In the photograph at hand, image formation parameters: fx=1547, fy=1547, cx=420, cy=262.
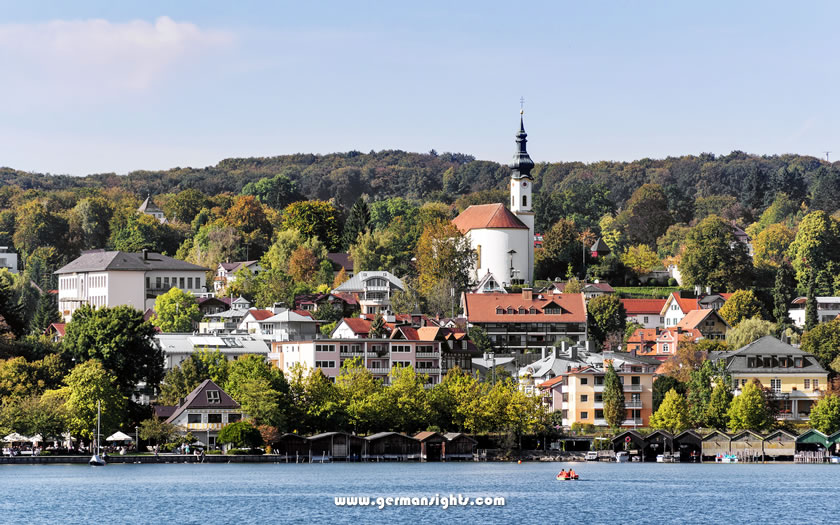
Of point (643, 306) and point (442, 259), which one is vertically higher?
point (442, 259)

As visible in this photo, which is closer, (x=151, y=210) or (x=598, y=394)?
(x=598, y=394)

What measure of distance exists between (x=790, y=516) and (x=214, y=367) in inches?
1949

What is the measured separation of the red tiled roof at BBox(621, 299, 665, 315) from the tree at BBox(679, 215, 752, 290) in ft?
16.1

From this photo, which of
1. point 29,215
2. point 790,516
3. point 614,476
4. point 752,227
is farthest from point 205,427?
point 752,227

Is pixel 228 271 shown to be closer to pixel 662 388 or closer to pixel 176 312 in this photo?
pixel 176 312

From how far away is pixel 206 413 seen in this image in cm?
9831

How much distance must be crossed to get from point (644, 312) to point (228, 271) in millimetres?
43702

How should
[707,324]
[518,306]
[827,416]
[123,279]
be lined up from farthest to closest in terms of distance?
[123,279], [707,324], [518,306], [827,416]

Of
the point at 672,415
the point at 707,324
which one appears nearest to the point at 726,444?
the point at 672,415

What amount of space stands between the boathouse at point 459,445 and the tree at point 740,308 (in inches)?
1542

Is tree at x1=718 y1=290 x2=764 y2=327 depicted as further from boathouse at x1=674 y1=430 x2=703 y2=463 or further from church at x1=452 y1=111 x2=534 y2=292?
boathouse at x1=674 y1=430 x2=703 y2=463

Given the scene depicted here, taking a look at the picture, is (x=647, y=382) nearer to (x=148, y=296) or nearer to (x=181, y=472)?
(x=181, y=472)

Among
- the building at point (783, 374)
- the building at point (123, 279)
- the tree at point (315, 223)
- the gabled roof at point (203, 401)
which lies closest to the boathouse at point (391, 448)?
the gabled roof at point (203, 401)

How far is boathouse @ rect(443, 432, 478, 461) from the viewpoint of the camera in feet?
335
